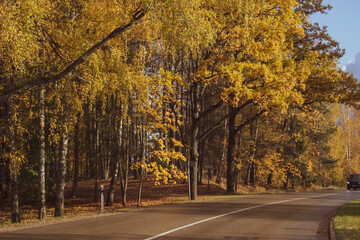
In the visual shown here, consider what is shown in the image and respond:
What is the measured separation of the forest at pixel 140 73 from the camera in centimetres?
1057

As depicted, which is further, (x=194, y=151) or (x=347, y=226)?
(x=194, y=151)

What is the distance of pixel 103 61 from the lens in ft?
42.9

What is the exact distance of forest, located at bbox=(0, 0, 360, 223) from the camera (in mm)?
10569

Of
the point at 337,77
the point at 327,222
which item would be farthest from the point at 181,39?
the point at 337,77

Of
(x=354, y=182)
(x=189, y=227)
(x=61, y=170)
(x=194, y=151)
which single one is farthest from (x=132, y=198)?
(x=354, y=182)

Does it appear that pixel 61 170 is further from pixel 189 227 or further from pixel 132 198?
pixel 132 198

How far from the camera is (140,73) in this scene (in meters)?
15.3

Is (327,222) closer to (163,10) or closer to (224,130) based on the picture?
(163,10)

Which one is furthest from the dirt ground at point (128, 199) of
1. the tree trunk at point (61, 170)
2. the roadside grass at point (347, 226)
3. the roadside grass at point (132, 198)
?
the roadside grass at point (347, 226)

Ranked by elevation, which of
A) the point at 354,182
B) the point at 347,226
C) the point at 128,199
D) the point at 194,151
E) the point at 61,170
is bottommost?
the point at 354,182

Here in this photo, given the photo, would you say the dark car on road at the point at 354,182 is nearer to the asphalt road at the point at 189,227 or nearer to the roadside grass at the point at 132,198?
the roadside grass at the point at 132,198

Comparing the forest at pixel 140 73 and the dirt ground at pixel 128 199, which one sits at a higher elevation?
the forest at pixel 140 73

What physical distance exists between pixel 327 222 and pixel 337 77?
13655 millimetres

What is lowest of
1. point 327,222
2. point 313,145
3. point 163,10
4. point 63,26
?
point 327,222
